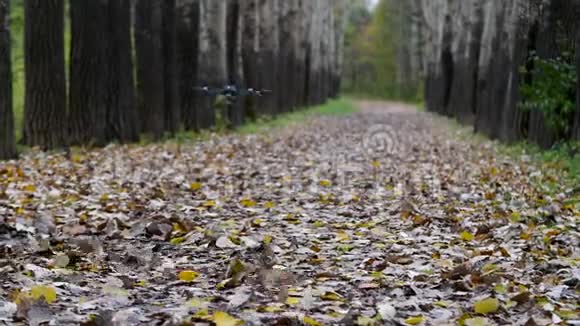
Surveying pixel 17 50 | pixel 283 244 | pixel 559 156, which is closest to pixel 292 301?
pixel 283 244

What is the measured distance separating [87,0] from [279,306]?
34.1 ft

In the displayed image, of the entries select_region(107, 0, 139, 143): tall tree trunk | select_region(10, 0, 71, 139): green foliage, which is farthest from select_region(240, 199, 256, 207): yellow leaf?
select_region(10, 0, 71, 139): green foliage

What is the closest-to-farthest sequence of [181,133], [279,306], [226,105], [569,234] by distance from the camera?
[279,306]
[569,234]
[181,133]
[226,105]

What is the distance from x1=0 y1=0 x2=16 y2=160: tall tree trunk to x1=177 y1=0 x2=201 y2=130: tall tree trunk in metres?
6.98

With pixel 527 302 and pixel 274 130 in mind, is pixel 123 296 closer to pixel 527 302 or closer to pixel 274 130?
pixel 527 302

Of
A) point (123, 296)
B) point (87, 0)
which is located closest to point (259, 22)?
point (87, 0)

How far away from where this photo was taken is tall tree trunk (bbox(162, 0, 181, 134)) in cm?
1672

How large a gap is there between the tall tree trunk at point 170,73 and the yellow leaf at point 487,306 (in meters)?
13.0

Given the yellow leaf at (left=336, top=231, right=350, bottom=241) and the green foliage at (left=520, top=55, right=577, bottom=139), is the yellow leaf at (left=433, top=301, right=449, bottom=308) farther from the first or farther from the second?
the green foliage at (left=520, top=55, right=577, bottom=139)

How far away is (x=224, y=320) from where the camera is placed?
3.80 meters

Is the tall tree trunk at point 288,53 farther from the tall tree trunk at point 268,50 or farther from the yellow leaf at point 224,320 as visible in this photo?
the yellow leaf at point 224,320

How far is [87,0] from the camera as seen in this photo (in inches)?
529

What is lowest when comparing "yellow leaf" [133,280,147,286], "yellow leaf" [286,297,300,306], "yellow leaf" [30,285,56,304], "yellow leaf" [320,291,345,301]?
"yellow leaf" [133,280,147,286]

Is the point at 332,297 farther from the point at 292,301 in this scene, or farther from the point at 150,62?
the point at 150,62
